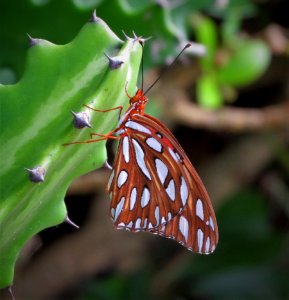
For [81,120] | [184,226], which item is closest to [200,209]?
[184,226]

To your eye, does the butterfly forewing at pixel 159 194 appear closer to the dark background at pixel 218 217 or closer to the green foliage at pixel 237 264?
the dark background at pixel 218 217

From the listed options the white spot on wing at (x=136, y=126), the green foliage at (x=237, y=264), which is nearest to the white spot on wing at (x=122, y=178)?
the white spot on wing at (x=136, y=126)

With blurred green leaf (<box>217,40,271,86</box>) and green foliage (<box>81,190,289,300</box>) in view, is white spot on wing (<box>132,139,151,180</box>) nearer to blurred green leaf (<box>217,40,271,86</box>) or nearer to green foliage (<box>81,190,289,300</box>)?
blurred green leaf (<box>217,40,271,86</box>)

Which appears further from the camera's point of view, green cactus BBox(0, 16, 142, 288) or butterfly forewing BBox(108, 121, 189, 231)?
butterfly forewing BBox(108, 121, 189, 231)


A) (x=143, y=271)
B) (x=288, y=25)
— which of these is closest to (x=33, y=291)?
(x=143, y=271)

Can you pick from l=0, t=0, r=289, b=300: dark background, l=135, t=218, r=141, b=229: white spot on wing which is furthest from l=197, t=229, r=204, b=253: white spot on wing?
l=0, t=0, r=289, b=300: dark background

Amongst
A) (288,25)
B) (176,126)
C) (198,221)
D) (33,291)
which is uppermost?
(198,221)

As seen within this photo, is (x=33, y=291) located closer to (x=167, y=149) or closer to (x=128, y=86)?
(x=167, y=149)
